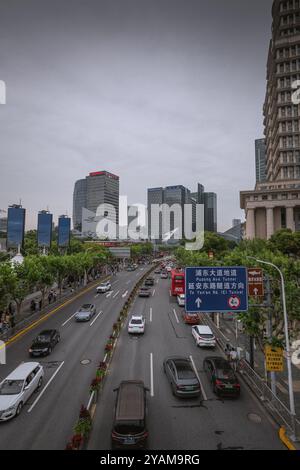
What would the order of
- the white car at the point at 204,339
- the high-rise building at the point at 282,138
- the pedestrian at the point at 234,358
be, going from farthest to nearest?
the high-rise building at the point at 282,138, the white car at the point at 204,339, the pedestrian at the point at 234,358

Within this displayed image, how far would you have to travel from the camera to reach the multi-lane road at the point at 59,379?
13.2 m

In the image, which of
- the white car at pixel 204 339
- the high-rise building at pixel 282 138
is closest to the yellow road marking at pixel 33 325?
the white car at pixel 204 339

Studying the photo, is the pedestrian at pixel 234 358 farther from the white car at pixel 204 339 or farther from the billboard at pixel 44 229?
the billboard at pixel 44 229

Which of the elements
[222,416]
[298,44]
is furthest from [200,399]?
[298,44]

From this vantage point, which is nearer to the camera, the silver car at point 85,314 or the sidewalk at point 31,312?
the sidewalk at point 31,312

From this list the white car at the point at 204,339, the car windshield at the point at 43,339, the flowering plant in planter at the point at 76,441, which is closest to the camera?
the flowering plant in planter at the point at 76,441

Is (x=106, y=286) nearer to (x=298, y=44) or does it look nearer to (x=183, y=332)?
(x=183, y=332)

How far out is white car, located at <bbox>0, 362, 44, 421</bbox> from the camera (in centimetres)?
1439

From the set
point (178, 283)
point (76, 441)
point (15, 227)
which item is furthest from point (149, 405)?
point (15, 227)

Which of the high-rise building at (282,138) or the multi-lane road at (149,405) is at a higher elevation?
the high-rise building at (282,138)

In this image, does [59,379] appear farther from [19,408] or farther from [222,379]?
[222,379]

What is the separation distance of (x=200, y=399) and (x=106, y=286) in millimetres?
38890

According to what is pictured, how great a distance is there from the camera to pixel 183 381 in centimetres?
1688

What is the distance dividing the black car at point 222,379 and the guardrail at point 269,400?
62.5 inches
